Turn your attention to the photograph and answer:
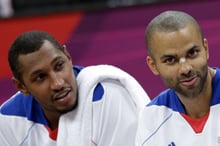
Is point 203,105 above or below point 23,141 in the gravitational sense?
above

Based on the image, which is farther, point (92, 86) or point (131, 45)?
point (131, 45)

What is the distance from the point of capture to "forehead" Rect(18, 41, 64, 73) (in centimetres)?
178

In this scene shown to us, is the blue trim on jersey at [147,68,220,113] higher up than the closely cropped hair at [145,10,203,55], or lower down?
lower down

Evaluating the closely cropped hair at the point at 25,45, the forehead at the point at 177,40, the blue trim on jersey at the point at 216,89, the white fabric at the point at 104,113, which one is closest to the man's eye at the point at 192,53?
the forehead at the point at 177,40

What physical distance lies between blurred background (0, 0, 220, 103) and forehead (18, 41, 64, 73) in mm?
1180

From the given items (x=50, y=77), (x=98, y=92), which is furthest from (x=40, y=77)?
(x=98, y=92)

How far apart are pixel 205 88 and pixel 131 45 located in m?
1.79

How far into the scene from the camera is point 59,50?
1830 millimetres

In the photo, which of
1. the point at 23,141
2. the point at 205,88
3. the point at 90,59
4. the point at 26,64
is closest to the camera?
the point at 205,88

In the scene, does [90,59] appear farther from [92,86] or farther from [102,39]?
[92,86]

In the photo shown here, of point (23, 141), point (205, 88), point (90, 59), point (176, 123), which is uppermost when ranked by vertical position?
point (205, 88)

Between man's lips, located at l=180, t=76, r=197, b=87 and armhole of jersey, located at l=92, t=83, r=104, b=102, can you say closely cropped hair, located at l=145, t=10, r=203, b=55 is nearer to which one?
man's lips, located at l=180, t=76, r=197, b=87

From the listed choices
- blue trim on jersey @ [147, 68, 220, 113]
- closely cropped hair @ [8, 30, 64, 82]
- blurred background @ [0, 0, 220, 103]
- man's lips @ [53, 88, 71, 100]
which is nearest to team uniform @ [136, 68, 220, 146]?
blue trim on jersey @ [147, 68, 220, 113]

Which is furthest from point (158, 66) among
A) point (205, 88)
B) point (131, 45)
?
point (131, 45)
